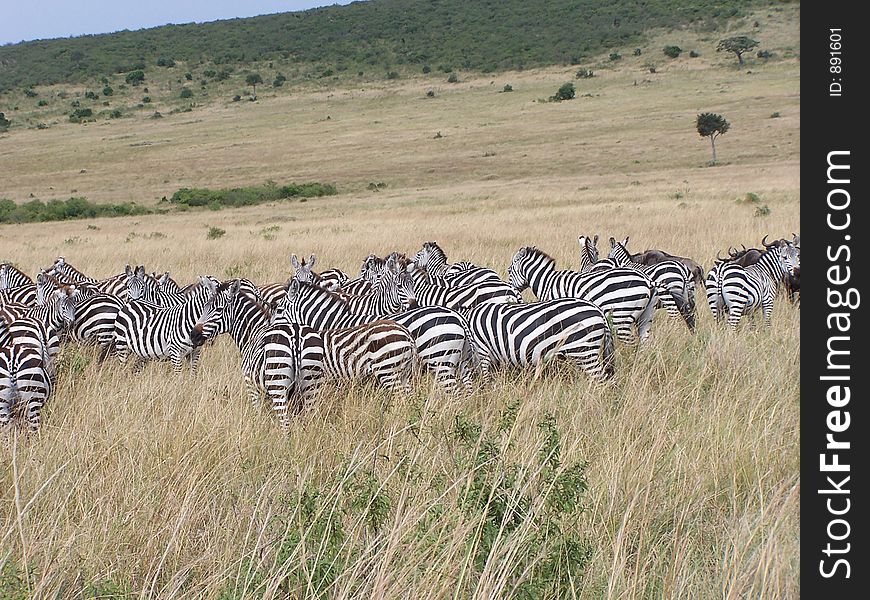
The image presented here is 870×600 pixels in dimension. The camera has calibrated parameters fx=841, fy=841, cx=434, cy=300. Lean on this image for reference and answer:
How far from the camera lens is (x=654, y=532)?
4016 millimetres

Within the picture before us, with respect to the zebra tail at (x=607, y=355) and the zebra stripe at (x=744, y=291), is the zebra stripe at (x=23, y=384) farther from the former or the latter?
the zebra stripe at (x=744, y=291)

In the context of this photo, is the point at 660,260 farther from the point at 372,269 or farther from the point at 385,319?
the point at 385,319

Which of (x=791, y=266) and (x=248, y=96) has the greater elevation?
(x=248, y=96)

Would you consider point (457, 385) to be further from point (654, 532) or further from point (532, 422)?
point (654, 532)

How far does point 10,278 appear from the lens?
45.8 ft

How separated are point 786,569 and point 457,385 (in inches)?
130

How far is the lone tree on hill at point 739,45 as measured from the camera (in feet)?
301

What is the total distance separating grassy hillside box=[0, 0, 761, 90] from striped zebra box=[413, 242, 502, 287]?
97402 millimetres

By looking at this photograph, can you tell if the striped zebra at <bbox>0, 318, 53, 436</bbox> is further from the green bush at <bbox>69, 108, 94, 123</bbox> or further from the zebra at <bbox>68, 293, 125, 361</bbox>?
the green bush at <bbox>69, 108, 94, 123</bbox>

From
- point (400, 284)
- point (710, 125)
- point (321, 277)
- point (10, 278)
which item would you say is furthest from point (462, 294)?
point (710, 125)

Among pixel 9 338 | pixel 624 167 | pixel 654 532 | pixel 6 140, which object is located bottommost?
pixel 654 532

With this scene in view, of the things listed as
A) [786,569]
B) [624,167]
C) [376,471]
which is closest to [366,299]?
[376,471]

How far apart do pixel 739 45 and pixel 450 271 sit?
90.9 m

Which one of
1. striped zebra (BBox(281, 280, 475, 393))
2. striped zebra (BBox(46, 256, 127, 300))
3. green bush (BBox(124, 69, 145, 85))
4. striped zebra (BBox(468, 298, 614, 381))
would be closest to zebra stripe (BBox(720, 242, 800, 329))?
striped zebra (BBox(468, 298, 614, 381))
